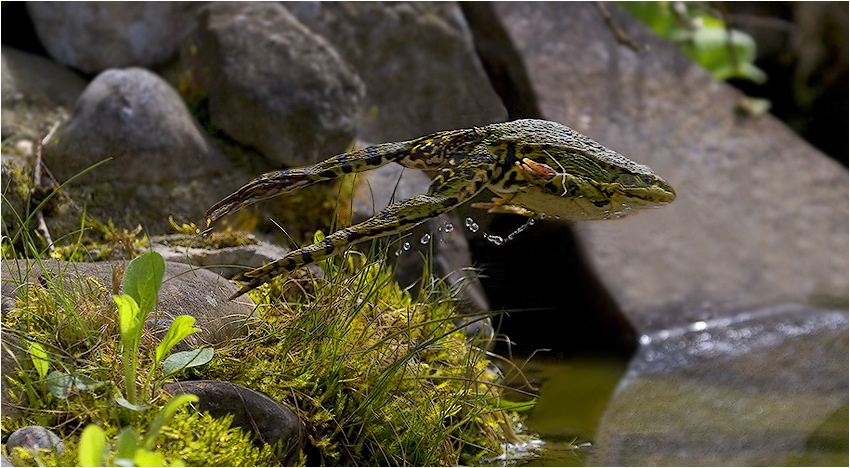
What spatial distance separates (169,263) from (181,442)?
47 centimetres

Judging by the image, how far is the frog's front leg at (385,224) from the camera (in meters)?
1.15

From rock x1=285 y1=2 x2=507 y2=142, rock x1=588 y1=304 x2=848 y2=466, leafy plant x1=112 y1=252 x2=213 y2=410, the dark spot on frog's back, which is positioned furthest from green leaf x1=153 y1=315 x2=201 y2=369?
rock x1=285 y1=2 x2=507 y2=142

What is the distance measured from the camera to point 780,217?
305 centimetres

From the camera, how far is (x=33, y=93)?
7.98 feet

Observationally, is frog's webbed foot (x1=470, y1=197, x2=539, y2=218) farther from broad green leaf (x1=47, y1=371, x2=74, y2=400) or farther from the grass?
broad green leaf (x1=47, y1=371, x2=74, y2=400)

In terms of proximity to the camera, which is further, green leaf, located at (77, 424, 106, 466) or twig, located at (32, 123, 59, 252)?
twig, located at (32, 123, 59, 252)

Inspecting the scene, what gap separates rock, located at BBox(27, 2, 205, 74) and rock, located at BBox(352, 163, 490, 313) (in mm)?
853

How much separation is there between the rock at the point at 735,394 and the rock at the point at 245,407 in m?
0.54

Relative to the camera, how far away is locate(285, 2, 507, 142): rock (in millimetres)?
2719

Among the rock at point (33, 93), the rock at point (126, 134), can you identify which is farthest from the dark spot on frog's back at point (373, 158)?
the rock at point (33, 93)

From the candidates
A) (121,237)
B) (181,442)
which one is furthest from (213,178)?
(181,442)

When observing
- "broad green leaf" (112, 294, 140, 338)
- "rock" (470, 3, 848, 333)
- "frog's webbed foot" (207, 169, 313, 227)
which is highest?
"frog's webbed foot" (207, 169, 313, 227)

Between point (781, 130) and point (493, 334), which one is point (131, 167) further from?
point (781, 130)

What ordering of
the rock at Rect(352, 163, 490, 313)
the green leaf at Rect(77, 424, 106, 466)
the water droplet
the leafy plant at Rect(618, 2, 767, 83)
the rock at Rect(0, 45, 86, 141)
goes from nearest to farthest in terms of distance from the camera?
the green leaf at Rect(77, 424, 106, 466)
the water droplet
the rock at Rect(352, 163, 490, 313)
the rock at Rect(0, 45, 86, 141)
the leafy plant at Rect(618, 2, 767, 83)
